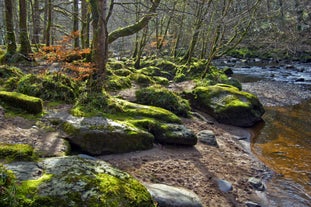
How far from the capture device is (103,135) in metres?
5.93

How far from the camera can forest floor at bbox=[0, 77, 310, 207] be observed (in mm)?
5305

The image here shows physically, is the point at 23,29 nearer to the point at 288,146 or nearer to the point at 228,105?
the point at 228,105

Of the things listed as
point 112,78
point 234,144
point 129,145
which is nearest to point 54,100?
point 129,145

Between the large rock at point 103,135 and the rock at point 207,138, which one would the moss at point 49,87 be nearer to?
the large rock at point 103,135

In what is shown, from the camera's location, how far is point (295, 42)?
94.5ft

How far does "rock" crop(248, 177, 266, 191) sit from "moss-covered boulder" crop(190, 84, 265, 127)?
4.41 m

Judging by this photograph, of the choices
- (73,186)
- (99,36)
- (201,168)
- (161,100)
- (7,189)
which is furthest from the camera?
(161,100)

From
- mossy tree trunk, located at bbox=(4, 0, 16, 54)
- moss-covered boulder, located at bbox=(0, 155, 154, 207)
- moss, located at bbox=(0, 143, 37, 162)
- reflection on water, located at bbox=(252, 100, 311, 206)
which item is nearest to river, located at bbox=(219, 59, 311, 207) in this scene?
reflection on water, located at bbox=(252, 100, 311, 206)

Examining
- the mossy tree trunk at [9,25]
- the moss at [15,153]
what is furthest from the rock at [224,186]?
the mossy tree trunk at [9,25]

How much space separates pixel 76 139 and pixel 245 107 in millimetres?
6891

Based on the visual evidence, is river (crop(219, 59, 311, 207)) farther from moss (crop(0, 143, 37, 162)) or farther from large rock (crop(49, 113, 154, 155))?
moss (crop(0, 143, 37, 162))

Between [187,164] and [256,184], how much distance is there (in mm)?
1504

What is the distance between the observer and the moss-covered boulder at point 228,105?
10.3 meters

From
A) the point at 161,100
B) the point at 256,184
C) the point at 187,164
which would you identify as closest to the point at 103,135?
the point at 187,164
